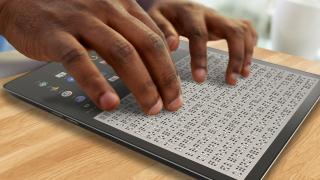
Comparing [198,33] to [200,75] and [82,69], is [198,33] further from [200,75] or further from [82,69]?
[82,69]

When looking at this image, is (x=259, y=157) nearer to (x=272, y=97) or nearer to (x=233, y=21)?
(x=272, y=97)

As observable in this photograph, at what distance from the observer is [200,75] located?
582mm

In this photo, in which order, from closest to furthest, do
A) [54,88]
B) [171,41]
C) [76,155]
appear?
1. [76,155]
2. [54,88]
3. [171,41]

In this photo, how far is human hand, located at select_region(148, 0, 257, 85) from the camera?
61 cm

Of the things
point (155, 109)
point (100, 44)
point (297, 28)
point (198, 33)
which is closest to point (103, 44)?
point (100, 44)

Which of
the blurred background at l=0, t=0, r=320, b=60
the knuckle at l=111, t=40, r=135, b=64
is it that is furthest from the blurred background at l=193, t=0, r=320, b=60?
the knuckle at l=111, t=40, r=135, b=64

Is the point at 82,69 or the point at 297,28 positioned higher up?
the point at 82,69

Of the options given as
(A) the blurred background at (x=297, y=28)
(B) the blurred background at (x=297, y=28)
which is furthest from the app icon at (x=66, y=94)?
(B) the blurred background at (x=297, y=28)

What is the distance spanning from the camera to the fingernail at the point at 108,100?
470mm

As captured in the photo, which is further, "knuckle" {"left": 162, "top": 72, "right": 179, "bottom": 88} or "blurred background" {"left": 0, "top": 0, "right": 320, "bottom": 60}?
"blurred background" {"left": 0, "top": 0, "right": 320, "bottom": 60}

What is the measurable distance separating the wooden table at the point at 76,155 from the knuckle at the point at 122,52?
0.10 m

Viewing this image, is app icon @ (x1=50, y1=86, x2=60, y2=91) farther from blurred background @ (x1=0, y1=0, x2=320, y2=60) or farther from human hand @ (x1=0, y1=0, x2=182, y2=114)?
blurred background @ (x1=0, y1=0, x2=320, y2=60)

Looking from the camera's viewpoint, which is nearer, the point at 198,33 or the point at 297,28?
the point at 198,33

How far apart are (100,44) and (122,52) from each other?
0.12 feet
